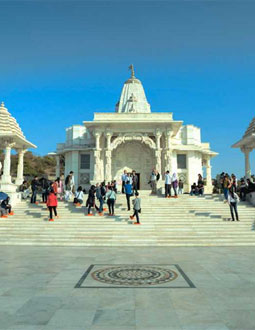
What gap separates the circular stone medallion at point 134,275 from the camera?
547 centimetres

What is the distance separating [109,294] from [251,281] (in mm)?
2934

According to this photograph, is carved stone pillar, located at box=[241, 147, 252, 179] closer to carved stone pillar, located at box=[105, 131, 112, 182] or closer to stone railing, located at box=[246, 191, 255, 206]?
stone railing, located at box=[246, 191, 255, 206]

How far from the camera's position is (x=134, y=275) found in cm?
594

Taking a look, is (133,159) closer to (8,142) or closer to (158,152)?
(158,152)

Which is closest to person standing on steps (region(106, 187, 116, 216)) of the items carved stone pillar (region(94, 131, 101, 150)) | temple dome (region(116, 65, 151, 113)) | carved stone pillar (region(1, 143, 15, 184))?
carved stone pillar (region(1, 143, 15, 184))

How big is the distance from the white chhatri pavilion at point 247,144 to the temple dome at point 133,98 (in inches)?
562

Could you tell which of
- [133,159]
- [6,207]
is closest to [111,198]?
[6,207]

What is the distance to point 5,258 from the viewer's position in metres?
8.00

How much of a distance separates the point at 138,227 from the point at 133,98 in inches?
958

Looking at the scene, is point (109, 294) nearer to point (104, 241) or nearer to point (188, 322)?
point (188, 322)

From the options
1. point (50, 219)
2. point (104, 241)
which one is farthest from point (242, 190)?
point (50, 219)

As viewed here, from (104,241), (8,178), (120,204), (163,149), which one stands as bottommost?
(104,241)

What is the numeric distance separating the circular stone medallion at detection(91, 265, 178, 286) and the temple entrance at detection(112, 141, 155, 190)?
22153 mm

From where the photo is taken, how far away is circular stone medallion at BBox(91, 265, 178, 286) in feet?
17.9
